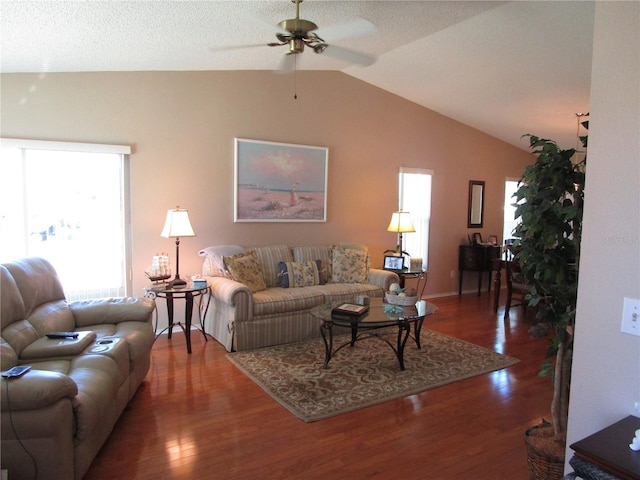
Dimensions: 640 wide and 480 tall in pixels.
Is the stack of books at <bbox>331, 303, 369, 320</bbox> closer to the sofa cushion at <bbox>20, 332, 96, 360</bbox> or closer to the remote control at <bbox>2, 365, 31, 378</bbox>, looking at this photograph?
the sofa cushion at <bbox>20, 332, 96, 360</bbox>

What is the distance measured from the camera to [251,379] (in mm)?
3514

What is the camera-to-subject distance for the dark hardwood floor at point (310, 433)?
235cm

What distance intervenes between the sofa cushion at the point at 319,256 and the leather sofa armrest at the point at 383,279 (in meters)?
0.53

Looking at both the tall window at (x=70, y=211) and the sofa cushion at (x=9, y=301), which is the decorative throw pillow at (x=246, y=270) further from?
the sofa cushion at (x=9, y=301)

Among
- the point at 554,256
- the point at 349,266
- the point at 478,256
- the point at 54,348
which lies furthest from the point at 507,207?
the point at 54,348

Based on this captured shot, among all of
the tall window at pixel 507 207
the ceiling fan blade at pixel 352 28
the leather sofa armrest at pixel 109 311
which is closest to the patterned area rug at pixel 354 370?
the leather sofa armrest at pixel 109 311

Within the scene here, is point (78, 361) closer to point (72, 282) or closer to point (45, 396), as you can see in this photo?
point (45, 396)

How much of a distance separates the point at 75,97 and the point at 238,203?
1903mm

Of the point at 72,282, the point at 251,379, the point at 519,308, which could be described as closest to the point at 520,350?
the point at 519,308

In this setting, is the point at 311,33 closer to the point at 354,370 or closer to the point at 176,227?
the point at 176,227

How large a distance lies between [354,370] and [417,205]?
11.6ft

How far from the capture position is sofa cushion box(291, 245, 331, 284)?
520 centimetres

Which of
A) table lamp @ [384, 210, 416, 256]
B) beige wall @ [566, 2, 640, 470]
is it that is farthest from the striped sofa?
beige wall @ [566, 2, 640, 470]

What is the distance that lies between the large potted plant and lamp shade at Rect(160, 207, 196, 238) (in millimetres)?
3125
